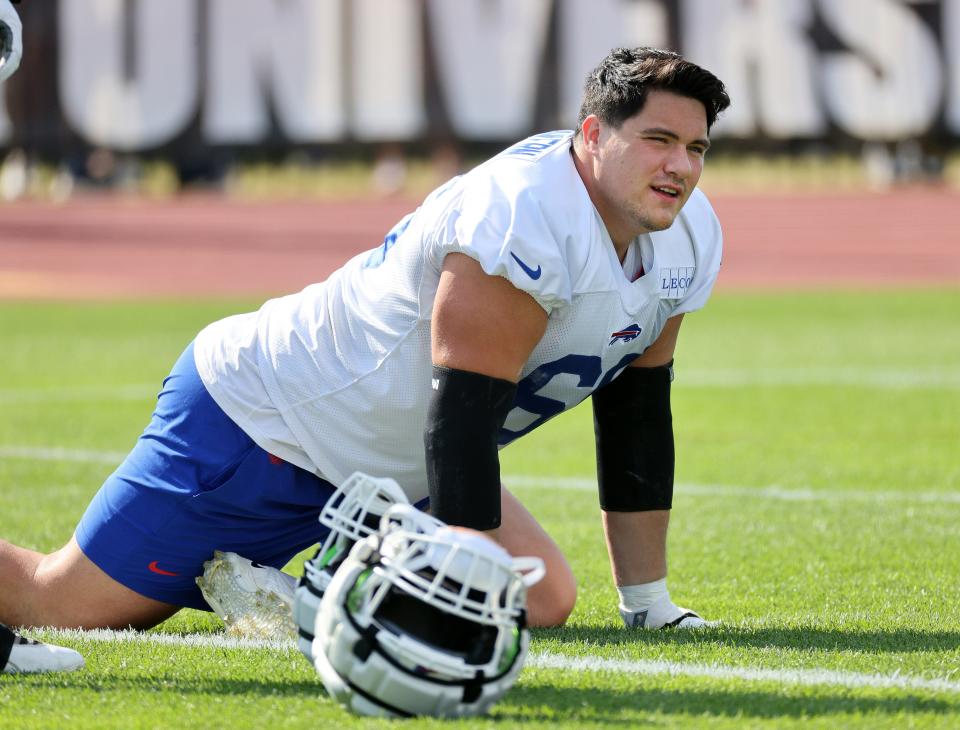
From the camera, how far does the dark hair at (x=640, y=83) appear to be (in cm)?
345

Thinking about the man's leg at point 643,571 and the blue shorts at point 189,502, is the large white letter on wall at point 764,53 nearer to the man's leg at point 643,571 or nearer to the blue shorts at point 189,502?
the man's leg at point 643,571

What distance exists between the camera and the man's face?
11.3ft

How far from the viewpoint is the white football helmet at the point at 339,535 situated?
3141 millimetres

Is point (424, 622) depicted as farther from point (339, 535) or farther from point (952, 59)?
point (952, 59)

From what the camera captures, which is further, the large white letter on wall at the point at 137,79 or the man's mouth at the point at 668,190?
the large white letter on wall at the point at 137,79

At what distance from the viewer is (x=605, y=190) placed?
11.6 ft

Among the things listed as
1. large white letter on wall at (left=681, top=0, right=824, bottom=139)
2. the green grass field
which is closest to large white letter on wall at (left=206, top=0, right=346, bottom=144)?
large white letter on wall at (left=681, top=0, right=824, bottom=139)

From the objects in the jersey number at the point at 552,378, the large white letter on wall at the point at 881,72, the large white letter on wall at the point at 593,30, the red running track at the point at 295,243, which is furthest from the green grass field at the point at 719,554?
the large white letter on wall at the point at 881,72

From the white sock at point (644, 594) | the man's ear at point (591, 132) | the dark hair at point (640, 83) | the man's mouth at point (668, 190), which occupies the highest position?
the dark hair at point (640, 83)

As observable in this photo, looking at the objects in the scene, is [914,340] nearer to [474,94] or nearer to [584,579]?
[584,579]

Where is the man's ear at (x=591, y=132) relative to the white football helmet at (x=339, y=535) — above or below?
above

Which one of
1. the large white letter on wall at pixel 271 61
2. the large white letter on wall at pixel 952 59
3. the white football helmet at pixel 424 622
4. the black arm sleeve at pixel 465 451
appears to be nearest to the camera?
the white football helmet at pixel 424 622

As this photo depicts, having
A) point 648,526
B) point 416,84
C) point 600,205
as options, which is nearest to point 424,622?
point 600,205

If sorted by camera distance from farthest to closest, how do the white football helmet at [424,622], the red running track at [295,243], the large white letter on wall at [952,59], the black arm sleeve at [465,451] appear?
1. the large white letter on wall at [952,59]
2. the red running track at [295,243]
3. the black arm sleeve at [465,451]
4. the white football helmet at [424,622]
